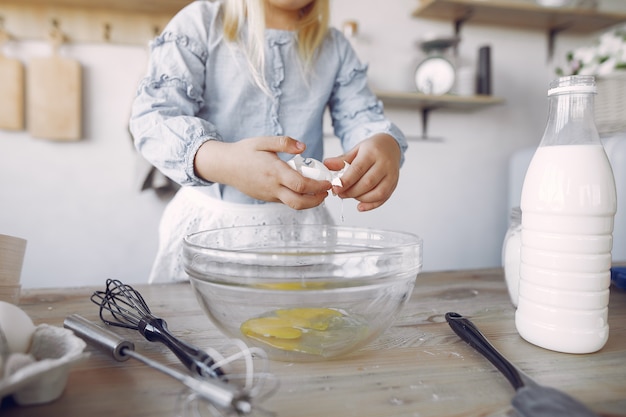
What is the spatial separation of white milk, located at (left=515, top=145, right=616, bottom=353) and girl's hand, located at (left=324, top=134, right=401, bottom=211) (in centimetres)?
21

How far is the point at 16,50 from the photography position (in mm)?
1420

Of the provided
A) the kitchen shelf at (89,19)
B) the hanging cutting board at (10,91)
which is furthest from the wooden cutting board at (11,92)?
the kitchen shelf at (89,19)

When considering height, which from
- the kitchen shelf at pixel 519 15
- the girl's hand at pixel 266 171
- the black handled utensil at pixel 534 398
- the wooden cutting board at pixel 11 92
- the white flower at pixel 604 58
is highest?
the kitchen shelf at pixel 519 15

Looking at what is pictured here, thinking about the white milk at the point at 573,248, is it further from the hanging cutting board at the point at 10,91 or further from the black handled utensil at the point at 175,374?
the hanging cutting board at the point at 10,91

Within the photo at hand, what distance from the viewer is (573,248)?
406mm

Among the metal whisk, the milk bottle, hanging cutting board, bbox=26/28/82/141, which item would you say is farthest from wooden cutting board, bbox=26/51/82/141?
the milk bottle

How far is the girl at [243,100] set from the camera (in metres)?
0.66

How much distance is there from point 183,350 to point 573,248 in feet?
1.19

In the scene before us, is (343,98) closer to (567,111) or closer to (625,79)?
(567,111)

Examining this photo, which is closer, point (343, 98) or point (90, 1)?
point (343, 98)

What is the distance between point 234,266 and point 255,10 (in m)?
0.60

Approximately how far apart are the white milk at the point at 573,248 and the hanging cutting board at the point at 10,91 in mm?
1551

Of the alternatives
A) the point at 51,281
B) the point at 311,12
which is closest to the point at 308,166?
the point at 311,12

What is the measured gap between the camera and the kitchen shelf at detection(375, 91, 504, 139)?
1.59 m
